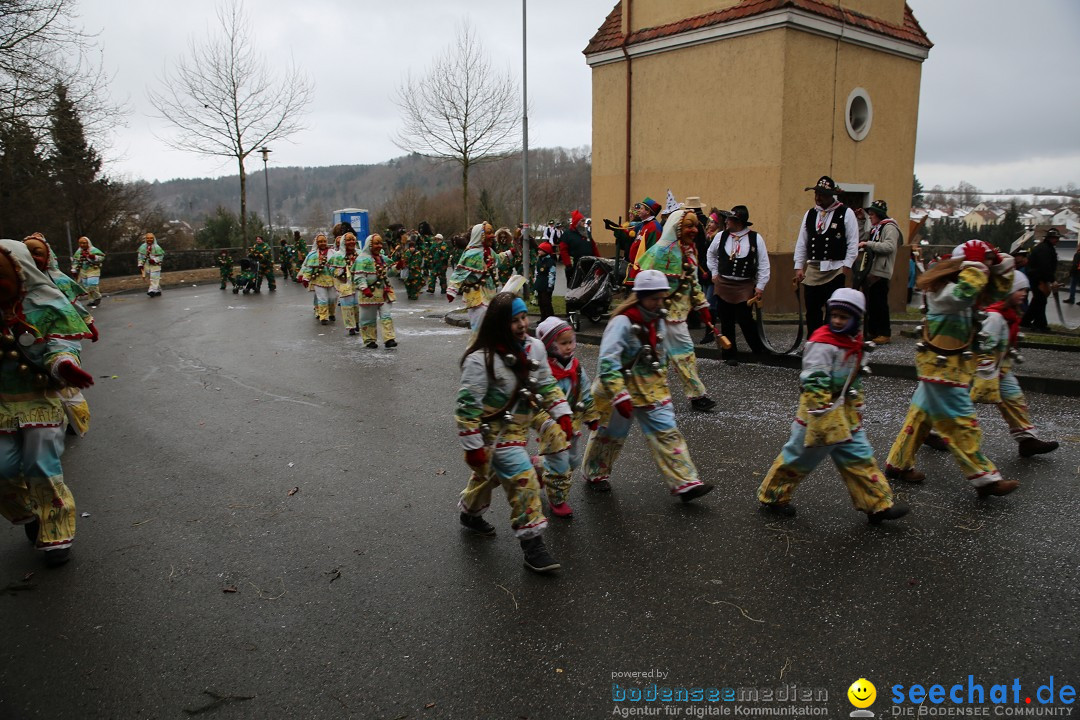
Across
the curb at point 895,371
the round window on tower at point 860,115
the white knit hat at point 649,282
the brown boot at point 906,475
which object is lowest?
the brown boot at point 906,475

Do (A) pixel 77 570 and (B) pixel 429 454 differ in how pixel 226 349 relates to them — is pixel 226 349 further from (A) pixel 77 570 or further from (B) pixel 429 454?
(A) pixel 77 570

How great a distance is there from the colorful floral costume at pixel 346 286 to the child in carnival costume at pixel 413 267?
22.9 ft

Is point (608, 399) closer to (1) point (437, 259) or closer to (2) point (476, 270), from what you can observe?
(2) point (476, 270)

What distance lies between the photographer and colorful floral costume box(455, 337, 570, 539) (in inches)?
170

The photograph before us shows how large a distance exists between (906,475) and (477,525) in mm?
3198

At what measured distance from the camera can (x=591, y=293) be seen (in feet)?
43.1

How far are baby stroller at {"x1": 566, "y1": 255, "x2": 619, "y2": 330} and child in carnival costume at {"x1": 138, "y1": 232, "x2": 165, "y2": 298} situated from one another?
1521 cm

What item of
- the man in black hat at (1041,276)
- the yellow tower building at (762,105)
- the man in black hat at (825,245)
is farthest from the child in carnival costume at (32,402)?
the man in black hat at (1041,276)

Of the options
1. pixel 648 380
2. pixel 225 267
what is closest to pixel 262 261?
pixel 225 267

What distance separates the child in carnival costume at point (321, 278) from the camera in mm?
15474

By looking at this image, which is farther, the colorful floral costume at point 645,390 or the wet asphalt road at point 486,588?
the colorful floral costume at point 645,390

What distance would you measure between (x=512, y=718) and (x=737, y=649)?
112 centimetres

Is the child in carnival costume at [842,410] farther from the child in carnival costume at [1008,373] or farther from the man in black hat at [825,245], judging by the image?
the man in black hat at [825,245]

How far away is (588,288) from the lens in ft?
43.3
